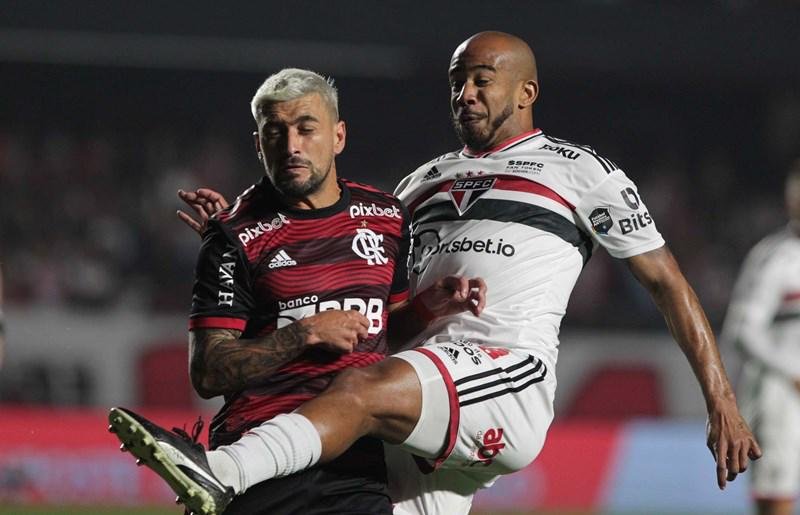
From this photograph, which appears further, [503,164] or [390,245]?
[503,164]

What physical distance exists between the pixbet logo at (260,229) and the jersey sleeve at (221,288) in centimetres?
4

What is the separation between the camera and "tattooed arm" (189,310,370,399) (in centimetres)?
444

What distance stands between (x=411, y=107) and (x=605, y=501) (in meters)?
6.42

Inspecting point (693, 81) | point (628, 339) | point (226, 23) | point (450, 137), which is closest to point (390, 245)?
point (628, 339)

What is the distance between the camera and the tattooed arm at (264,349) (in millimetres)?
4438

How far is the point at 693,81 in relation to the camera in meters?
17.5

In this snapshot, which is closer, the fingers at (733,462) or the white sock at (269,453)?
the white sock at (269,453)

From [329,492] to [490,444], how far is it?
640mm

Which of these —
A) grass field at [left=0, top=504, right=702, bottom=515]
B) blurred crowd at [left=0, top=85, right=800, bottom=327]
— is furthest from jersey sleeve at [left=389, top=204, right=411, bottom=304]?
blurred crowd at [left=0, top=85, right=800, bottom=327]

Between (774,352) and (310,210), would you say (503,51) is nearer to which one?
(310,210)

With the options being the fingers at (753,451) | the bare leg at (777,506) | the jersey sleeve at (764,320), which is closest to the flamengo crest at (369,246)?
the fingers at (753,451)

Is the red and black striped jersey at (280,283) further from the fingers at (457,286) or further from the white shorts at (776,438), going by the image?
the white shorts at (776,438)

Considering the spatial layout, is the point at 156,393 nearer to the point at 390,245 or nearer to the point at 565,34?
the point at 565,34

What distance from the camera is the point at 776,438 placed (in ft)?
29.3
